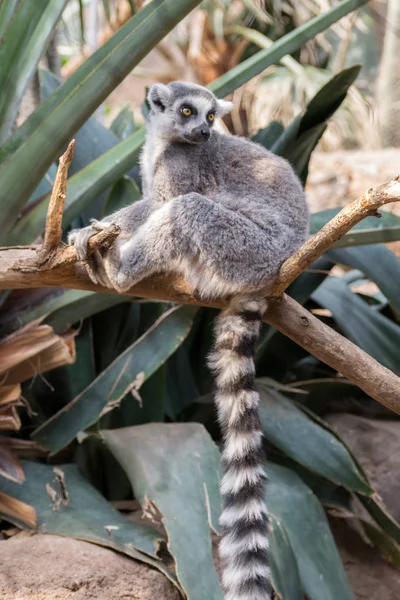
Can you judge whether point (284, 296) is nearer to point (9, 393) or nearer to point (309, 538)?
point (309, 538)

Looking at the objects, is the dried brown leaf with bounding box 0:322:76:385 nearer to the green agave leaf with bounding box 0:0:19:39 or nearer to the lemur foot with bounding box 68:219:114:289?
the lemur foot with bounding box 68:219:114:289

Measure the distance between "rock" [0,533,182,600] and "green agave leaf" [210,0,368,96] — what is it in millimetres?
2012

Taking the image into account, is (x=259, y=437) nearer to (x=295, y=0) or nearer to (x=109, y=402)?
(x=109, y=402)

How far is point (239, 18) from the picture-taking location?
10.5 metres

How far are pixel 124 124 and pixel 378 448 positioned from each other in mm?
2574

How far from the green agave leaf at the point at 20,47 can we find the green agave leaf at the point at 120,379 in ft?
3.57

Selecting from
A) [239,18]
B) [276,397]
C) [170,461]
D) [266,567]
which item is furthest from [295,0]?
[266,567]

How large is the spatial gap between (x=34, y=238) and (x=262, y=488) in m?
1.41

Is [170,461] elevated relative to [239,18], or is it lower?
lower

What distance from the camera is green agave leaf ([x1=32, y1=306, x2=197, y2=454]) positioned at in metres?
2.99

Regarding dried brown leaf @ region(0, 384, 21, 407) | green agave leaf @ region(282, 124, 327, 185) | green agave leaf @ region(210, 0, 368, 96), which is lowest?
dried brown leaf @ region(0, 384, 21, 407)

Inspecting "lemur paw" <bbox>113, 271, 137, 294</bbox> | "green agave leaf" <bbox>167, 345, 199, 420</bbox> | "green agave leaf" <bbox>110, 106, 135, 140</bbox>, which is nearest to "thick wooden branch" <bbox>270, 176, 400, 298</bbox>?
"lemur paw" <bbox>113, 271, 137, 294</bbox>

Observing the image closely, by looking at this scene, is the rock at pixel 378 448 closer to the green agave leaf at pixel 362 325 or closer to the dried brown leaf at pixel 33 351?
the green agave leaf at pixel 362 325

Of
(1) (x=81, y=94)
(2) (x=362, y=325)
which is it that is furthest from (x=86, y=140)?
(2) (x=362, y=325)
